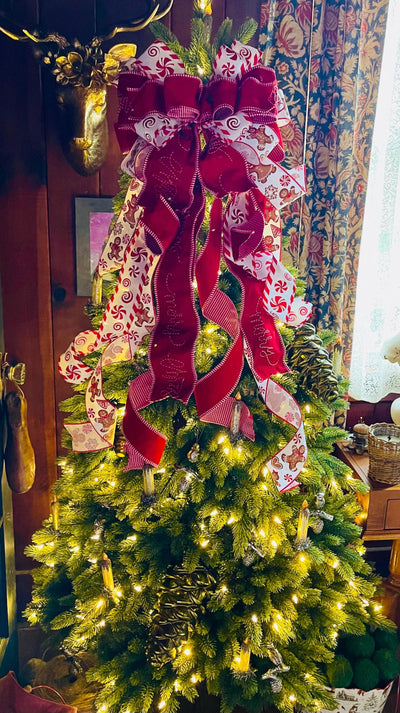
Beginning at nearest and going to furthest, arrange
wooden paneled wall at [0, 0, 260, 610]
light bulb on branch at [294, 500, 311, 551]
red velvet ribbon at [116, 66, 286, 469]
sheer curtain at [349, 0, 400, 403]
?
1. red velvet ribbon at [116, 66, 286, 469]
2. light bulb on branch at [294, 500, 311, 551]
3. wooden paneled wall at [0, 0, 260, 610]
4. sheer curtain at [349, 0, 400, 403]

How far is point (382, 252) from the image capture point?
6.47 feet

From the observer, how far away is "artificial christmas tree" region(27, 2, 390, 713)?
3.34ft

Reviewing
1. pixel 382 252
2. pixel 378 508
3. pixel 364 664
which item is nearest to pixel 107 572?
pixel 364 664

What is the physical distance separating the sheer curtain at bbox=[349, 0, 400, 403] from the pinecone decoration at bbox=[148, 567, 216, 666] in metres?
1.13

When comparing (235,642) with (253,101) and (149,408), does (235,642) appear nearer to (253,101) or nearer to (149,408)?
(149,408)

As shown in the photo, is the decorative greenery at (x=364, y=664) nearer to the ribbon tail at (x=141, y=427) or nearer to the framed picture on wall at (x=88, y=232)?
the ribbon tail at (x=141, y=427)

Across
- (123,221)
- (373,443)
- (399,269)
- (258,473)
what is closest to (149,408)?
(258,473)

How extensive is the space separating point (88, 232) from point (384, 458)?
1199mm

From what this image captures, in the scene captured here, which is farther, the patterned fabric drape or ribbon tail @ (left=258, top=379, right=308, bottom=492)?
the patterned fabric drape

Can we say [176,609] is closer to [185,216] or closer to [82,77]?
[185,216]

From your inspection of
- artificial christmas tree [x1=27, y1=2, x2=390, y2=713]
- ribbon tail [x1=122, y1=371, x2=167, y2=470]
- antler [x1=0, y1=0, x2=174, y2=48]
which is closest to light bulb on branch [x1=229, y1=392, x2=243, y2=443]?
artificial christmas tree [x1=27, y1=2, x2=390, y2=713]

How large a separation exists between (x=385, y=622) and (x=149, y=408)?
91 cm

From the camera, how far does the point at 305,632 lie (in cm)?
128

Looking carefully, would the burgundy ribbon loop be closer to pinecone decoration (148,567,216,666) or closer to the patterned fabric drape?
pinecone decoration (148,567,216,666)
